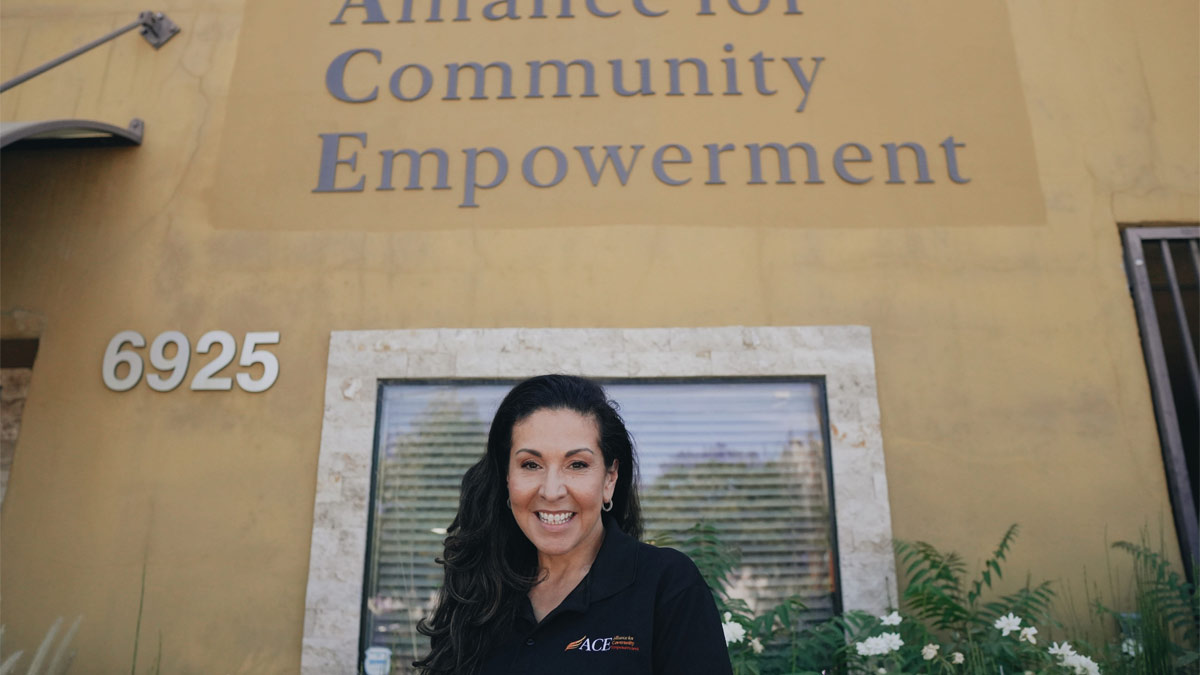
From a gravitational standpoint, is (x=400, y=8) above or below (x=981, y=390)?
above

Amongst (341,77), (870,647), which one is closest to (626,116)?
(341,77)

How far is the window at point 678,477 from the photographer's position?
401 centimetres

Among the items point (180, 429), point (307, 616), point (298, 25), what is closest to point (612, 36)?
point (298, 25)

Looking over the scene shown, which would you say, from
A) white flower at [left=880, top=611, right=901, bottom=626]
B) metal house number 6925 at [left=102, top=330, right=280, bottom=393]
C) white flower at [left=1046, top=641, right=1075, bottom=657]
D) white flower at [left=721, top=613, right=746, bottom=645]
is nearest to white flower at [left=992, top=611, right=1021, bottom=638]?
white flower at [left=1046, top=641, right=1075, bottom=657]

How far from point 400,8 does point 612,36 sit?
138cm

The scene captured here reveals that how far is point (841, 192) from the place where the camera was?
14.9 feet

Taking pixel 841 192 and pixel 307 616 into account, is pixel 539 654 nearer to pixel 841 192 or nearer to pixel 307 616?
pixel 307 616

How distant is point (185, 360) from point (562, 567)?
3.23 meters

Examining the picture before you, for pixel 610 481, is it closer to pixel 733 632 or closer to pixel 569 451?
pixel 569 451

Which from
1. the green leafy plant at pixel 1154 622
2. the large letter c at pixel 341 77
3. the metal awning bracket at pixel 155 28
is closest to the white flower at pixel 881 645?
the green leafy plant at pixel 1154 622

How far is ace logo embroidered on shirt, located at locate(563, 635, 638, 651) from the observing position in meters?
1.73

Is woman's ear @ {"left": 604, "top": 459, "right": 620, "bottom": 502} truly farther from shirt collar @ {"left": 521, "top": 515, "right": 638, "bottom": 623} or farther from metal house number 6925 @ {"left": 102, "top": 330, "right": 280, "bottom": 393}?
metal house number 6925 @ {"left": 102, "top": 330, "right": 280, "bottom": 393}

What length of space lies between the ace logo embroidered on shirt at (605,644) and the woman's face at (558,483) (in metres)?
0.23

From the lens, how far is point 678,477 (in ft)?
13.7
